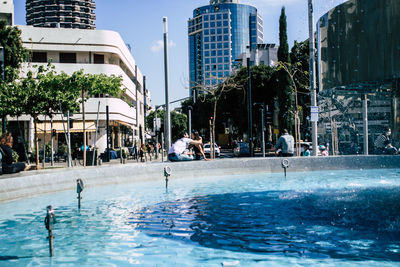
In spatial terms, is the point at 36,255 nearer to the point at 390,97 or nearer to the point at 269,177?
the point at 390,97

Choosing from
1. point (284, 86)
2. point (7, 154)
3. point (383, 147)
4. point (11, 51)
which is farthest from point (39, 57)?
point (383, 147)

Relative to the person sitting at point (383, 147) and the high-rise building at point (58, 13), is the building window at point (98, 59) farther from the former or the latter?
the high-rise building at point (58, 13)

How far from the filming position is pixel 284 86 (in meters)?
42.9

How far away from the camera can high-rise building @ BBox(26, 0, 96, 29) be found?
15100 centimetres

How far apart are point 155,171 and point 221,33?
155231 millimetres

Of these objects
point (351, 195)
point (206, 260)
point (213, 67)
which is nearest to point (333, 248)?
point (206, 260)

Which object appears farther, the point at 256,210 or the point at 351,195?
the point at 351,195

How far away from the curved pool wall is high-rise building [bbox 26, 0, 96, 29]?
476 feet

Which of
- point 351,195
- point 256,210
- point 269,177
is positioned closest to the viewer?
point 256,210

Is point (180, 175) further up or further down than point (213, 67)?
further down

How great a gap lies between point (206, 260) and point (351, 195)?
6008 millimetres

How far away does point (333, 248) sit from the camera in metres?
5.68

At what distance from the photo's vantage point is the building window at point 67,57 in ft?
142

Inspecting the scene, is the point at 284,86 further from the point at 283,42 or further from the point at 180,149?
the point at 180,149
